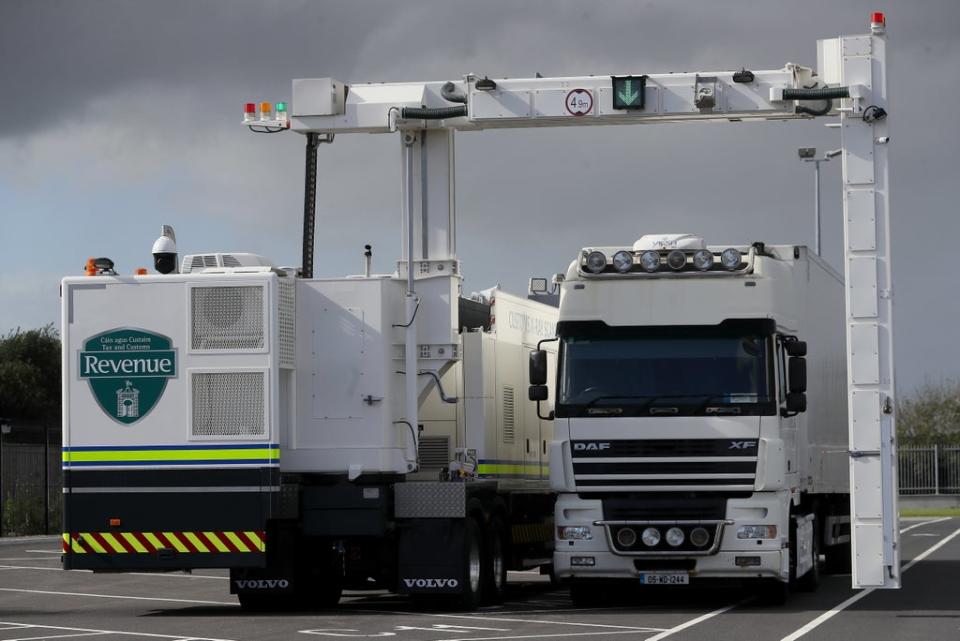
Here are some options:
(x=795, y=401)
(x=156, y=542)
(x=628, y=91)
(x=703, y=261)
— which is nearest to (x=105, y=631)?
(x=156, y=542)

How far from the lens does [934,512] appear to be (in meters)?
60.7

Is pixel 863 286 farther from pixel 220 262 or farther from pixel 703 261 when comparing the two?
pixel 220 262

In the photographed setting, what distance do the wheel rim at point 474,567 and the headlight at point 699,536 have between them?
255cm

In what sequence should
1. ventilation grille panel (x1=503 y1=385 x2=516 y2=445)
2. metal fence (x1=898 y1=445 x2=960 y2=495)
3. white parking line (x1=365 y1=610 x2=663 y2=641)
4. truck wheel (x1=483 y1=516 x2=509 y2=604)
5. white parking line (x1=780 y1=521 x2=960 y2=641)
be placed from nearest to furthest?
1. white parking line (x1=780 y1=521 x2=960 y2=641)
2. white parking line (x1=365 y1=610 x2=663 y2=641)
3. truck wheel (x1=483 y1=516 x2=509 y2=604)
4. ventilation grille panel (x1=503 y1=385 x2=516 y2=445)
5. metal fence (x1=898 y1=445 x2=960 y2=495)

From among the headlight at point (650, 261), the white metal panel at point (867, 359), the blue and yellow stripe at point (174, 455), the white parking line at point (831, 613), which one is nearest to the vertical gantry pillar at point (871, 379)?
the white metal panel at point (867, 359)

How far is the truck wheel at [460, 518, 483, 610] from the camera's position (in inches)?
734

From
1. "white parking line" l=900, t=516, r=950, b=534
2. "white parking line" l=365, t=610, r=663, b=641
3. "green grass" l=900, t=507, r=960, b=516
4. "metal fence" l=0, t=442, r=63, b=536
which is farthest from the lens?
"green grass" l=900, t=507, r=960, b=516

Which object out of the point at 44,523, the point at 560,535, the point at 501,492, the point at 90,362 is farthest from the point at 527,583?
the point at 44,523

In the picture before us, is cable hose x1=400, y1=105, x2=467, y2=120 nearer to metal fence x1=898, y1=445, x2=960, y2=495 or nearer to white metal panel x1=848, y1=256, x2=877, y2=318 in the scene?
white metal panel x1=848, y1=256, x2=877, y2=318

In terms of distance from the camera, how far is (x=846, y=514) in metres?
25.5

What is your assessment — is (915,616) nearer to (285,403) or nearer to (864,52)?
(864,52)

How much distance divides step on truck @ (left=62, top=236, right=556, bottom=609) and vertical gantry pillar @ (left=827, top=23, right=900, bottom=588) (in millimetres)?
4386

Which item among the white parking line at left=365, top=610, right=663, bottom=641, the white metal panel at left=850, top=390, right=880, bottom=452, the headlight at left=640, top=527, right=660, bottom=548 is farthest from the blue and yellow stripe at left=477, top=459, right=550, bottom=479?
the white metal panel at left=850, top=390, right=880, bottom=452

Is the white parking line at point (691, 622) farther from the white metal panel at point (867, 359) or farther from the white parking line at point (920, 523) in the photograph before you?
the white parking line at point (920, 523)
